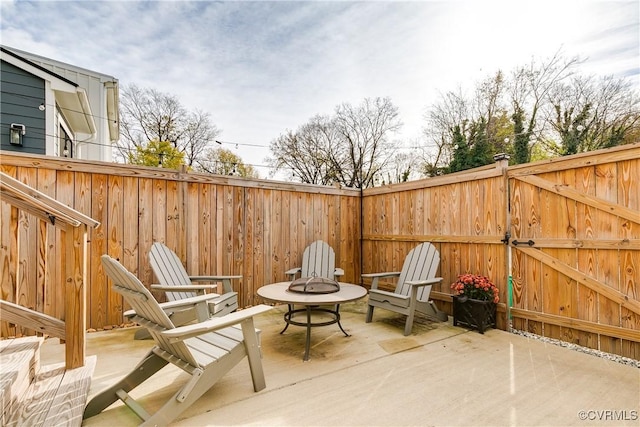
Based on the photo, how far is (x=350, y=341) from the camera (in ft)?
9.77

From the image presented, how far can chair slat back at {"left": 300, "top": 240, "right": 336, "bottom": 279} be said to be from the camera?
4211mm

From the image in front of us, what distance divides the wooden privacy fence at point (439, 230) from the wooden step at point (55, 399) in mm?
1321

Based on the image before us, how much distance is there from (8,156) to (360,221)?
174 inches

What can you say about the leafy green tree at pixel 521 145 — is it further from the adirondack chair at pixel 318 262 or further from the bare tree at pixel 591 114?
the adirondack chair at pixel 318 262

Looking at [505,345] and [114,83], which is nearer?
[505,345]

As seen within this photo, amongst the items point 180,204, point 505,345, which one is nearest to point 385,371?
point 505,345

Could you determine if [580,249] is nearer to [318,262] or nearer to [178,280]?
[318,262]

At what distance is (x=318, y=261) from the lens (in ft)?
14.1

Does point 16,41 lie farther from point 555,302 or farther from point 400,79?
point 555,302

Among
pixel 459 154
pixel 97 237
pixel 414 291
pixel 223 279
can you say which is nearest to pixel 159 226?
pixel 97 237

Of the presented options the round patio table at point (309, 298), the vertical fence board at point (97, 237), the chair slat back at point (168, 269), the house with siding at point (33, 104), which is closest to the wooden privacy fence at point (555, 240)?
the round patio table at point (309, 298)

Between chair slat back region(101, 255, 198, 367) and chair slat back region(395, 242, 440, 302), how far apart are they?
255cm

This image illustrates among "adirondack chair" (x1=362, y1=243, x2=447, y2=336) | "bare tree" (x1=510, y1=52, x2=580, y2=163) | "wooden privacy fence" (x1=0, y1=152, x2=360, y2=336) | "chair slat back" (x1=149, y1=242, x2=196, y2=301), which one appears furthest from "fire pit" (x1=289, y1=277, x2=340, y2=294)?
"bare tree" (x1=510, y1=52, x2=580, y2=163)

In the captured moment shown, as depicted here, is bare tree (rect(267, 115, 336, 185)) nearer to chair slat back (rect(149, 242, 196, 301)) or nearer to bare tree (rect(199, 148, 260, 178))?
bare tree (rect(199, 148, 260, 178))
